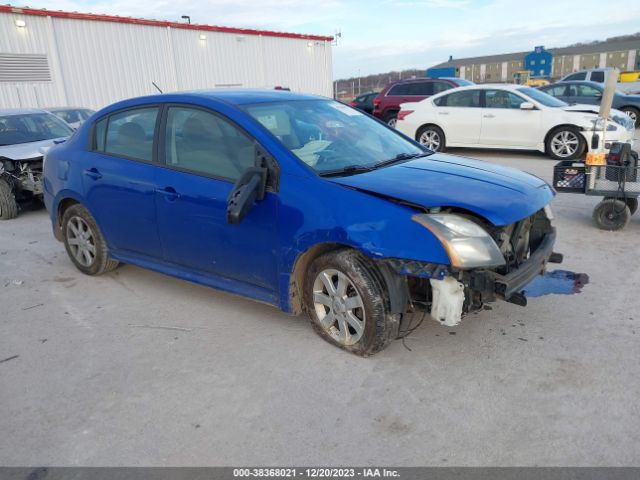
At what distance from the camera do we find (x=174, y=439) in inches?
107

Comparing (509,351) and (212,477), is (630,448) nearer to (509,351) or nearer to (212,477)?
(509,351)

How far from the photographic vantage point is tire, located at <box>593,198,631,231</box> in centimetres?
604

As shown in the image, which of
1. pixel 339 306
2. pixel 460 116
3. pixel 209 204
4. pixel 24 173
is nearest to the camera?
pixel 339 306

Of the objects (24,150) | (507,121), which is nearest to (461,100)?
(507,121)

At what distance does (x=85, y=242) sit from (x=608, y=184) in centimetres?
548

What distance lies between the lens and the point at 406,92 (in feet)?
48.8

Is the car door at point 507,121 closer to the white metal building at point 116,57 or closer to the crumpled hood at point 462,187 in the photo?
the crumpled hood at point 462,187

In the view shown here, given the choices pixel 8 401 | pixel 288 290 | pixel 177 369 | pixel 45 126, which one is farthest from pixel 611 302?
pixel 45 126

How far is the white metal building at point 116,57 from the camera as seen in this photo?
664 inches

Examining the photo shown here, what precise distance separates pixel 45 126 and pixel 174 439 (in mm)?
7631

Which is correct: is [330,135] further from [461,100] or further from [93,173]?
[461,100]

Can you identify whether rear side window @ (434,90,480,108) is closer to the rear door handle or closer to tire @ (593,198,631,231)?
tire @ (593,198,631,231)

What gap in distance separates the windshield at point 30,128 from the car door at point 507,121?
8.26 m

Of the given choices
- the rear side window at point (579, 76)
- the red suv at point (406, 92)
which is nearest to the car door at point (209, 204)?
the red suv at point (406, 92)
